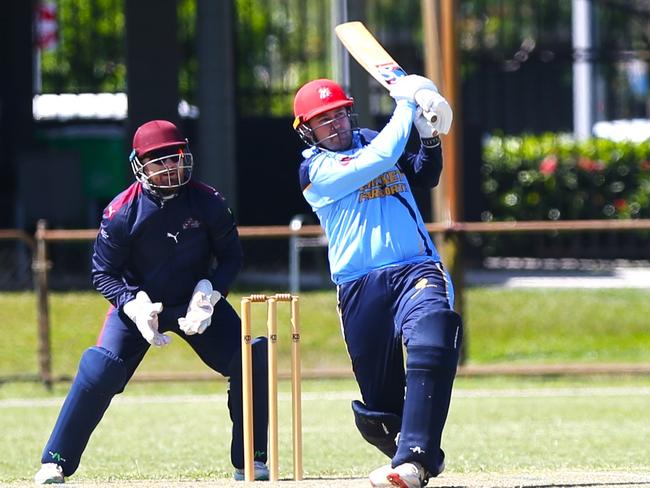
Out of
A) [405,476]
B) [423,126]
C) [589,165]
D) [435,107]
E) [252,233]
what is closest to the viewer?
[405,476]

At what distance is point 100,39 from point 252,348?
19711 millimetres

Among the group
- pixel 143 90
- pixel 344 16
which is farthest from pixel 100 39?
pixel 344 16

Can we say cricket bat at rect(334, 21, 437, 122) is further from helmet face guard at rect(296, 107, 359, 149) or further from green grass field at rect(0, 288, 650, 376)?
green grass field at rect(0, 288, 650, 376)

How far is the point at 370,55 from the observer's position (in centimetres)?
757

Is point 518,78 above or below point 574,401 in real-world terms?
above

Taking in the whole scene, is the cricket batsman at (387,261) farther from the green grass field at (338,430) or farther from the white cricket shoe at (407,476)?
the green grass field at (338,430)

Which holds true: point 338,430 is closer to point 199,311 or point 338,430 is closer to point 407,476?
point 199,311

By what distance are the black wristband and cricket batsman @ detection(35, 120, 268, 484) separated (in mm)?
1108

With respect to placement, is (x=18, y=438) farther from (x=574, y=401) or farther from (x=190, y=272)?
(x=574, y=401)

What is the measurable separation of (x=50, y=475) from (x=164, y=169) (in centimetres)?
160

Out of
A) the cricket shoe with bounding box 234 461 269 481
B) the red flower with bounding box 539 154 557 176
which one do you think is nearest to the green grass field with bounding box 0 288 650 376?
the red flower with bounding box 539 154 557 176

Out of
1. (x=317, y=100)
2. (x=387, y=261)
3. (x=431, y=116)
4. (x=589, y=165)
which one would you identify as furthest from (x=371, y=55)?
(x=589, y=165)

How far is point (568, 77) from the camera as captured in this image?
3375 cm

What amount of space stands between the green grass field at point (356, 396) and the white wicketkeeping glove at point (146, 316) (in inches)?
45.0
